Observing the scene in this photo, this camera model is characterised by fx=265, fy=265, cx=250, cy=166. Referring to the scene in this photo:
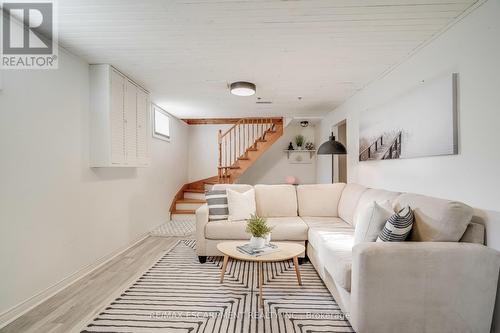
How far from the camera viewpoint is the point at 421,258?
1.70 meters

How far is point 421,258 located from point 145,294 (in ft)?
7.37

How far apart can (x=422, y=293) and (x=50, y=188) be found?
3.09 m

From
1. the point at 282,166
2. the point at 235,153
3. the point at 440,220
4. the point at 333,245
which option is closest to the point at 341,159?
the point at 282,166

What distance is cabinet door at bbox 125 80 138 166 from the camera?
3.44 metres

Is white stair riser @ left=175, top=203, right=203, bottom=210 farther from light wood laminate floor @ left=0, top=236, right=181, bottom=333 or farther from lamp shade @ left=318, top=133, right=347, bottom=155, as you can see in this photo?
lamp shade @ left=318, top=133, right=347, bottom=155

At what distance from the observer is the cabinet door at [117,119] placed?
310cm

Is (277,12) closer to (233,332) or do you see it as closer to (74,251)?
(233,332)

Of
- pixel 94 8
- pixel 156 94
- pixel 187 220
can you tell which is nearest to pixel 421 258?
pixel 94 8

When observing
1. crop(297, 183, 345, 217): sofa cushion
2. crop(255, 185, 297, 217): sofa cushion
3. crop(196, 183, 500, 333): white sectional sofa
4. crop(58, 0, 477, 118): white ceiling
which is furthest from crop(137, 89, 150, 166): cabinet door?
crop(196, 183, 500, 333): white sectional sofa

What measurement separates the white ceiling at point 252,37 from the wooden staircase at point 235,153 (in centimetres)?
267

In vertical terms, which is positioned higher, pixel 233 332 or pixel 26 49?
pixel 26 49

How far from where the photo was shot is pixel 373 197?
2906 millimetres

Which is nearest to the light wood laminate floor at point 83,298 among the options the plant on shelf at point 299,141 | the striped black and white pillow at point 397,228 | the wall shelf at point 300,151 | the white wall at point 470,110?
the striped black and white pillow at point 397,228

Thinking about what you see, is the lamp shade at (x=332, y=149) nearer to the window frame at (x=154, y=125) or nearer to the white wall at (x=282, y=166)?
the window frame at (x=154, y=125)
